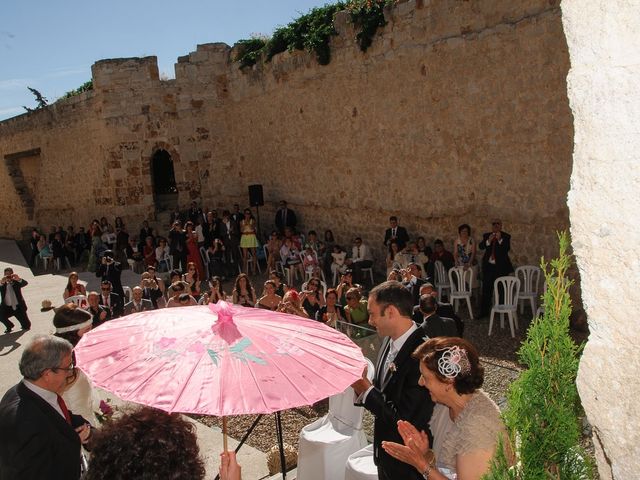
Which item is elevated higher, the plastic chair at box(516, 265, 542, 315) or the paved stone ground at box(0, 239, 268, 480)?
the plastic chair at box(516, 265, 542, 315)

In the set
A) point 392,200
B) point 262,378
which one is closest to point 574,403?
point 262,378

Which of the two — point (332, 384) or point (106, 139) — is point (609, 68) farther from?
point (106, 139)

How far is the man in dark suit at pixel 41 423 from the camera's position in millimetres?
2850

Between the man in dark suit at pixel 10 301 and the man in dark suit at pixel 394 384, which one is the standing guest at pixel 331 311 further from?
the man in dark suit at pixel 10 301

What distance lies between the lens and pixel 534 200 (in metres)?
9.43

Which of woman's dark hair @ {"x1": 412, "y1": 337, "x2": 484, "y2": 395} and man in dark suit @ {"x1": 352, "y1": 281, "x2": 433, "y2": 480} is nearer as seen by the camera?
woman's dark hair @ {"x1": 412, "y1": 337, "x2": 484, "y2": 395}

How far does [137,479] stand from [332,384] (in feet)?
3.36

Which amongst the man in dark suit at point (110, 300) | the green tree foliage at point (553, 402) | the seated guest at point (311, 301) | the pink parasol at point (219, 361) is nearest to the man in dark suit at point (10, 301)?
the man in dark suit at point (110, 300)

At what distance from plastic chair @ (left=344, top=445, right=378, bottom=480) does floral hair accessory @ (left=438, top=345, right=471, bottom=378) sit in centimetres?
143

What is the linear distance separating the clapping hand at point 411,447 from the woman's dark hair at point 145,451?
975 mm

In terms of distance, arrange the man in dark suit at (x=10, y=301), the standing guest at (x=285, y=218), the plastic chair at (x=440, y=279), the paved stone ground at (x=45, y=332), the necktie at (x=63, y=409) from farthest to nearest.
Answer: the standing guest at (x=285, y=218)
the man in dark suit at (x=10, y=301)
the plastic chair at (x=440, y=279)
the paved stone ground at (x=45, y=332)
the necktie at (x=63, y=409)

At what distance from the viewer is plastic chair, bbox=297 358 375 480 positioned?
431cm

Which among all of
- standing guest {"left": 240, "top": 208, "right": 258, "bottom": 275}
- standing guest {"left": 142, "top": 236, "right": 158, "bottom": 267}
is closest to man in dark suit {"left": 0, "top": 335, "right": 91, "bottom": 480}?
standing guest {"left": 240, "top": 208, "right": 258, "bottom": 275}

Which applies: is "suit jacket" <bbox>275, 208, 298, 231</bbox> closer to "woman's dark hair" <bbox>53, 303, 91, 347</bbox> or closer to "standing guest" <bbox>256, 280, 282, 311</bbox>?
"standing guest" <bbox>256, 280, 282, 311</bbox>
